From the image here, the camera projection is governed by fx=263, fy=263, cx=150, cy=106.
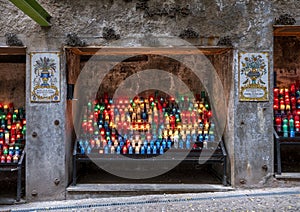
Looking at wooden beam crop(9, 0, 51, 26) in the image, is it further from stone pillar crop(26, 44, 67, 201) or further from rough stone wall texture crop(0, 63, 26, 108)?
rough stone wall texture crop(0, 63, 26, 108)

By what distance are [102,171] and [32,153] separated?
6.39 feet

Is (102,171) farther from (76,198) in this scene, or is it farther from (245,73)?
(245,73)

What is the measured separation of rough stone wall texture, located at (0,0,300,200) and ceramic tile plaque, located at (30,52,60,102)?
0.11 metres

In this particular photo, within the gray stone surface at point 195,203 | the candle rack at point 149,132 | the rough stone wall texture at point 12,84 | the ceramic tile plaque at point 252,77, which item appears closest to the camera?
the gray stone surface at point 195,203

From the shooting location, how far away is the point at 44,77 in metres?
4.95

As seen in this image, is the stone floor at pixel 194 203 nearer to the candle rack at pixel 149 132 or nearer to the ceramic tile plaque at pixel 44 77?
the candle rack at pixel 149 132

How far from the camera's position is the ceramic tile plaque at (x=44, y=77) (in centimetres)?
493

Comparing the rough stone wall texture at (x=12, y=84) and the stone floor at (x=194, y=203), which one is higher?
the rough stone wall texture at (x=12, y=84)

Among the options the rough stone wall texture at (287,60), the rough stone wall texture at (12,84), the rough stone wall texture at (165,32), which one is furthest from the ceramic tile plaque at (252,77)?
the rough stone wall texture at (12,84)

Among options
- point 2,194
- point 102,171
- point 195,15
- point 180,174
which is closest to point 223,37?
point 195,15

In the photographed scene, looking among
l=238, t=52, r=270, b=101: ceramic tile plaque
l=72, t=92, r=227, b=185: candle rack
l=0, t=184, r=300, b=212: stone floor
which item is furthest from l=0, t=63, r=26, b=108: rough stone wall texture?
l=238, t=52, r=270, b=101: ceramic tile plaque

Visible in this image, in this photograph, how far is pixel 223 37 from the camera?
4.97 meters

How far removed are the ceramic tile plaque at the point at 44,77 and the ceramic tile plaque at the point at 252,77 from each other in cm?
349

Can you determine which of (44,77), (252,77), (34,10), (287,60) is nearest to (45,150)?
(44,77)
